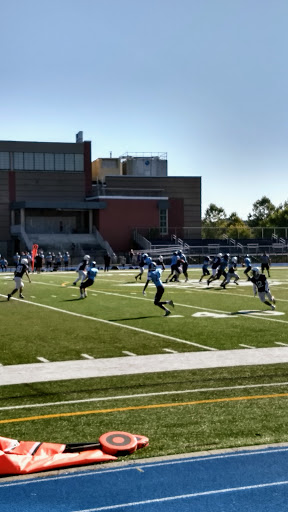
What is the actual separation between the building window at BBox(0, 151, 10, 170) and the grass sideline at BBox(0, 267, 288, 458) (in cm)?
5705

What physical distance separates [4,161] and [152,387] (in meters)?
69.3

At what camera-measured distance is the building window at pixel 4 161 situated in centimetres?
7750

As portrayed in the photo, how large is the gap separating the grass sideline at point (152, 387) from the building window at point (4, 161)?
57047 millimetres

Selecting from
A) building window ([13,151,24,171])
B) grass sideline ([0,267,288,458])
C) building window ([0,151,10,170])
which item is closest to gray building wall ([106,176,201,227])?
building window ([13,151,24,171])

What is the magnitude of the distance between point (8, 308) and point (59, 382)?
1310cm

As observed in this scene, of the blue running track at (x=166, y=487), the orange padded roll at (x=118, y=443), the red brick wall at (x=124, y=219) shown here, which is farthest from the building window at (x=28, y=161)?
the blue running track at (x=166, y=487)

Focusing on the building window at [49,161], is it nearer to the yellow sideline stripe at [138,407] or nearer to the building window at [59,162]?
the building window at [59,162]

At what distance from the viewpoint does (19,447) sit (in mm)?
7633

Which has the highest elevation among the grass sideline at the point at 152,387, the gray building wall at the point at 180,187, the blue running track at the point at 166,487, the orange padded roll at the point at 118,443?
the gray building wall at the point at 180,187

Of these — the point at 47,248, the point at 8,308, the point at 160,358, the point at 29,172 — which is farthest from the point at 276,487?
the point at 29,172

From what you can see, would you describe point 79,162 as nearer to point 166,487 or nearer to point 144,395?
point 144,395

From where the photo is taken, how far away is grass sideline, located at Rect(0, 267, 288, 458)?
888cm

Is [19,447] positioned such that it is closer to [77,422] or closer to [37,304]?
[77,422]

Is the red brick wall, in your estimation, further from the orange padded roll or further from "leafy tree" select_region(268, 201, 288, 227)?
the orange padded roll
